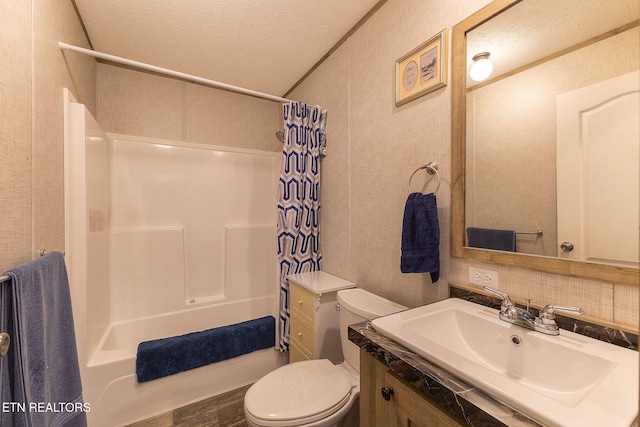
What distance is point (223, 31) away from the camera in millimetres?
1737

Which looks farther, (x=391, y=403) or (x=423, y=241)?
(x=423, y=241)

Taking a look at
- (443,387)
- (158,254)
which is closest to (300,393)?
(443,387)

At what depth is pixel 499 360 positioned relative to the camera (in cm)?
84

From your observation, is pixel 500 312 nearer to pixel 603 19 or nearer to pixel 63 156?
pixel 603 19

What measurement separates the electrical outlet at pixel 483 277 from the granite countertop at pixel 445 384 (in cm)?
26

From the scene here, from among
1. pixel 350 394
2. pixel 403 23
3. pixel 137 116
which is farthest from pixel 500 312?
pixel 137 116

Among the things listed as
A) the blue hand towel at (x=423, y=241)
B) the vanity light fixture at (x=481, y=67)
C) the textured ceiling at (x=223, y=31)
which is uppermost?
the textured ceiling at (x=223, y=31)

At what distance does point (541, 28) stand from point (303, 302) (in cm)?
175

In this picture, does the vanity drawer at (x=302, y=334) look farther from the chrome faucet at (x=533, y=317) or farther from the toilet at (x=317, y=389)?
the chrome faucet at (x=533, y=317)

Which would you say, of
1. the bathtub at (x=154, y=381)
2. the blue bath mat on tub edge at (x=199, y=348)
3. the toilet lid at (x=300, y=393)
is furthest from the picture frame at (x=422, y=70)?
the bathtub at (x=154, y=381)

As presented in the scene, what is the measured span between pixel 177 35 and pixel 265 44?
0.60 m

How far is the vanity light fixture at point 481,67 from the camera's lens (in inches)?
41.6

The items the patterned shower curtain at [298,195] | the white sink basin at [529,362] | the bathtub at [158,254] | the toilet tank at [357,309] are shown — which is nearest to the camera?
the white sink basin at [529,362]
